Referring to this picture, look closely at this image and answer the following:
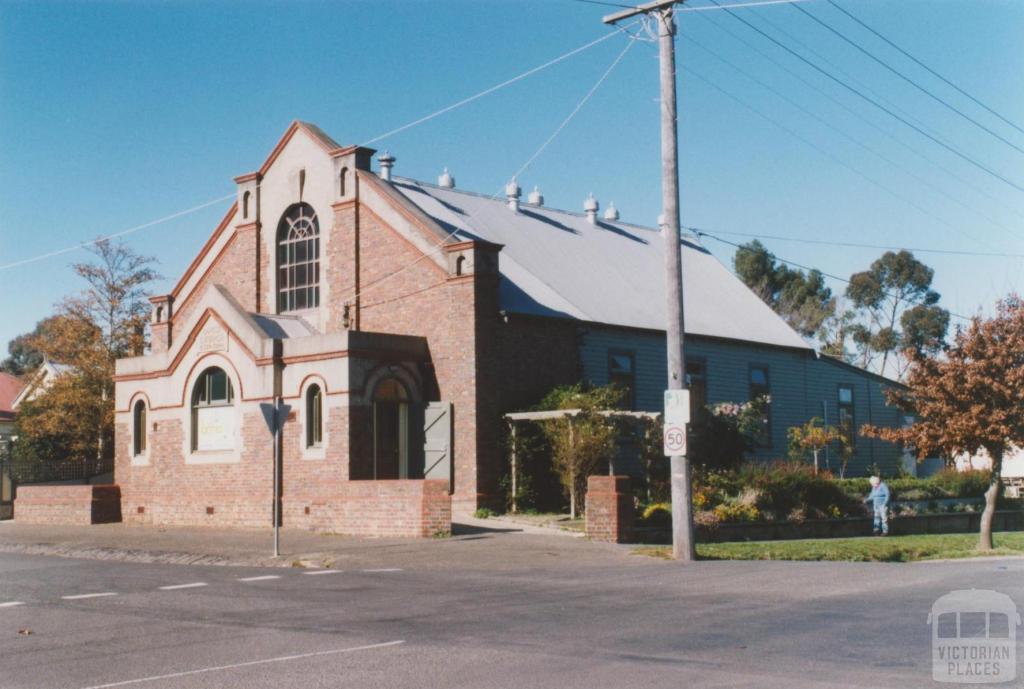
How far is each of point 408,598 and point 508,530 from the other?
9.84 m

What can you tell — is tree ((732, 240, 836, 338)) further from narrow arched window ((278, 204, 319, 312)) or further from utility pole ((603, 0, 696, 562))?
utility pole ((603, 0, 696, 562))

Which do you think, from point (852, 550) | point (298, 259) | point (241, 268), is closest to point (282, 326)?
point (298, 259)

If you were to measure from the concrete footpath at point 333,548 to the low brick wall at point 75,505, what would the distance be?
3446 millimetres

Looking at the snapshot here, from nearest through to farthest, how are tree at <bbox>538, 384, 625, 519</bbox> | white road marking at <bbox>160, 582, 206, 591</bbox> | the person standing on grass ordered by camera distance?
white road marking at <bbox>160, 582, 206, 591</bbox>, tree at <bbox>538, 384, 625, 519</bbox>, the person standing on grass

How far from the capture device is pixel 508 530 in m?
23.1

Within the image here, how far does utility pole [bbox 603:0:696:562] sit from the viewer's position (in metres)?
18.5

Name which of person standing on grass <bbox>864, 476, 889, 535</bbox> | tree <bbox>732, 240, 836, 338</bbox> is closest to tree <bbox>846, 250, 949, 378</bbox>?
tree <bbox>732, 240, 836, 338</bbox>

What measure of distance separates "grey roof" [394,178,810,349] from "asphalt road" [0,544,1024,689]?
13.0 meters

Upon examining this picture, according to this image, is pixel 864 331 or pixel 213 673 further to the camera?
pixel 864 331

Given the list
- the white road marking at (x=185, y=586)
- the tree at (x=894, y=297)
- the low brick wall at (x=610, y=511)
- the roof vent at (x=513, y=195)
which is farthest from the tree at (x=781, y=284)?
the white road marking at (x=185, y=586)

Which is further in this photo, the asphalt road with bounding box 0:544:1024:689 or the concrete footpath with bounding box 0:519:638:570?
the concrete footpath with bounding box 0:519:638:570

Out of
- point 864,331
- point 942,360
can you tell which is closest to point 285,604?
point 942,360

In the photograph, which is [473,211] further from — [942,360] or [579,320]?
[942,360]

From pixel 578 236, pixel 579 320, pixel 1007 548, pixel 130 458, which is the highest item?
pixel 578 236
